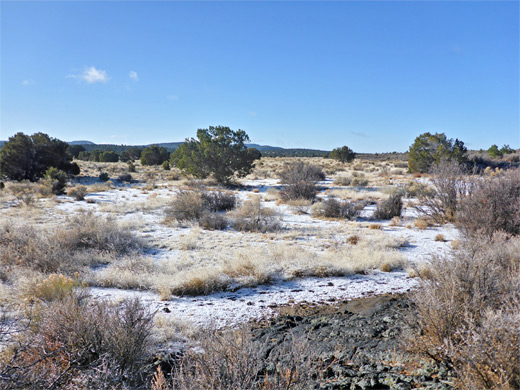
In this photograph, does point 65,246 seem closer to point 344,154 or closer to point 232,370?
point 232,370

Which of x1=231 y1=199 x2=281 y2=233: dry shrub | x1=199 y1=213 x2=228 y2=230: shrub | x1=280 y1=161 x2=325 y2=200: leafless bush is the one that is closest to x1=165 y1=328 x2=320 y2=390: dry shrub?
x1=231 y1=199 x2=281 y2=233: dry shrub

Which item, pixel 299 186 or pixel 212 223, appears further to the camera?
pixel 299 186

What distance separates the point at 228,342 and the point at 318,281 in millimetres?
4267

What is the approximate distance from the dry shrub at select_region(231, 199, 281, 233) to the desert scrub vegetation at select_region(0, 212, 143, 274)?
3.67 m

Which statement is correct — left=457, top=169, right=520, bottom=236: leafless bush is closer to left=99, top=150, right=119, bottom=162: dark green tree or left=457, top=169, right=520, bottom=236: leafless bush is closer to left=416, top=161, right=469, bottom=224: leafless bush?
left=416, top=161, right=469, bottom=224: leafless bush

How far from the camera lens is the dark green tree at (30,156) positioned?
26.4 metres

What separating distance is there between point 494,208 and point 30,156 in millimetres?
32451

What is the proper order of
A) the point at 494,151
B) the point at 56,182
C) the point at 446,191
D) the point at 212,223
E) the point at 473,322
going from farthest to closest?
1. the point at 494,151
2. the point at 56,182
3. the point at 212,223
4. the point at 446,191
5. the point at 473,322

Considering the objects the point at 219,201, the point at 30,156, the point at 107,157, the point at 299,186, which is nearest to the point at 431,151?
the point at 299,186

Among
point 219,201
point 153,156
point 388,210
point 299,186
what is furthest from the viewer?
point 153,156

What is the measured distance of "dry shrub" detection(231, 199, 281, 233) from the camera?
11.2 m

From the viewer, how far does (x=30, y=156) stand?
27.4 metres

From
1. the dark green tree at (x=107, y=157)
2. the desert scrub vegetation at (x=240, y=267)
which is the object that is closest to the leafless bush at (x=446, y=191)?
the desert scrub vegetation at (x=240, y=267)

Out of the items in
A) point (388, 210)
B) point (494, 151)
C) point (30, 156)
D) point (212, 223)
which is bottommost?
point (212, 223)
